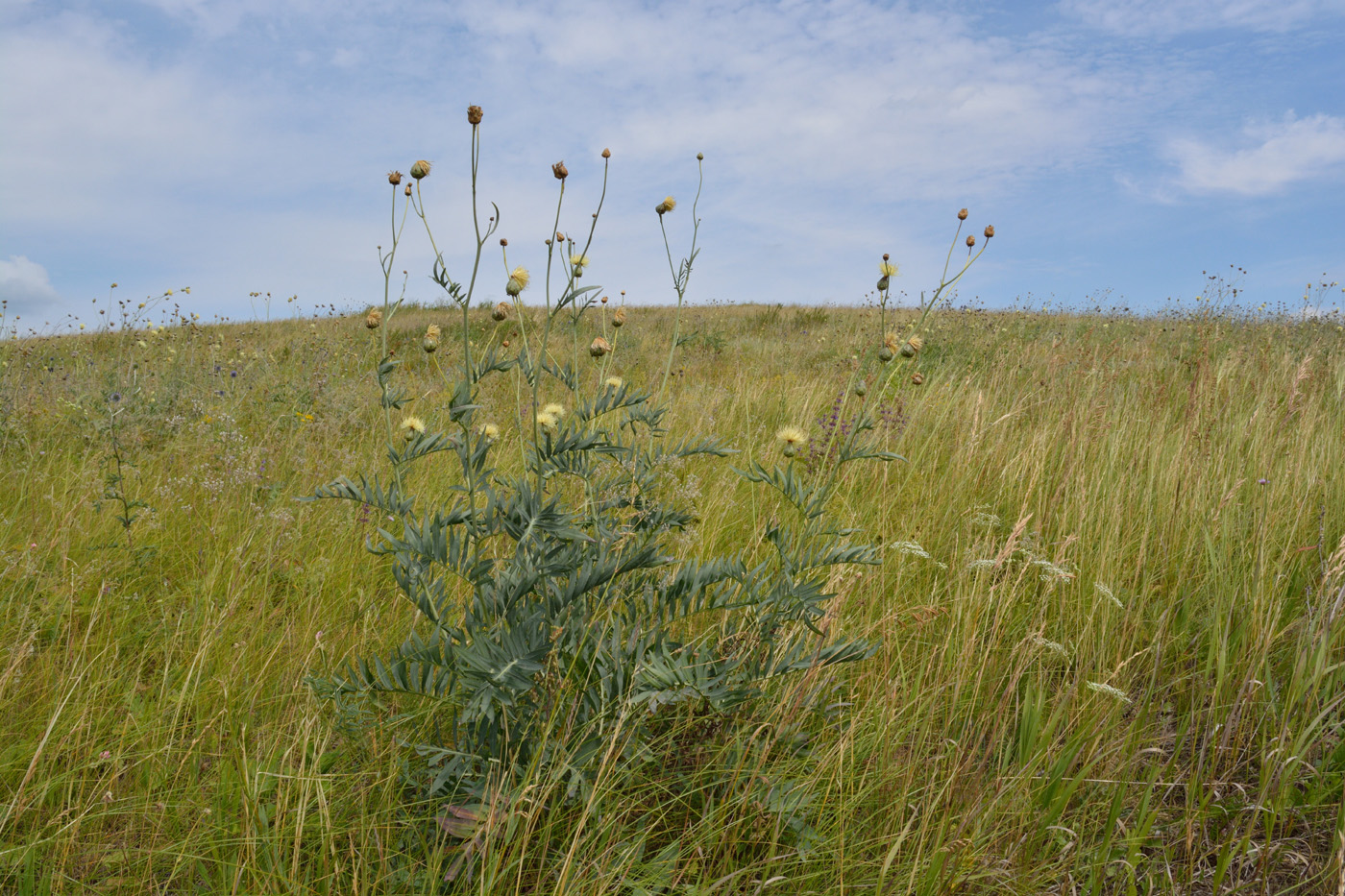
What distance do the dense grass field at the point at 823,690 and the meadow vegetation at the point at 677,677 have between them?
2cm

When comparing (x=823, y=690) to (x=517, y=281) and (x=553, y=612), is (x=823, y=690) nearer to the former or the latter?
(x=553, y=612)

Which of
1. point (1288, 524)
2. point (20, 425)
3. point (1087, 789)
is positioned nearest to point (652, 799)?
point (1087, 789)

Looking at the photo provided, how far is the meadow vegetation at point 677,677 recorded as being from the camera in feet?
4.87

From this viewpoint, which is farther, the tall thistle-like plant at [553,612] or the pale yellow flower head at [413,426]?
the pale yellow flower head at [413,426]

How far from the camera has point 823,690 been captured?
1903mm

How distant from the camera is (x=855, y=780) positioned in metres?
1.71

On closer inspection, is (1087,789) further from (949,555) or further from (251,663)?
(251,663)

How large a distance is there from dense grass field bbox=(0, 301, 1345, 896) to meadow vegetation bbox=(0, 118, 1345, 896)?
0.05 feet

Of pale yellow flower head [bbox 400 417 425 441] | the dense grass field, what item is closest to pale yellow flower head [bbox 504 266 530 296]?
pale yellow flower head [bbox 400 417 425 441]

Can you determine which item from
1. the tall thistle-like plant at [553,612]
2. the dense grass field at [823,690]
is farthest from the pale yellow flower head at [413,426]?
the dense grass field at [823,690]

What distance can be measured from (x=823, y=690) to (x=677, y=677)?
664mm

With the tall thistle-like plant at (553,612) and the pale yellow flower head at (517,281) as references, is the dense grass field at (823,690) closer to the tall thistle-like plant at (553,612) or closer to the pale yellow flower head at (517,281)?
the tall thistle-like plant at (553,612)

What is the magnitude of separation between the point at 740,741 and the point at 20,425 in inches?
194

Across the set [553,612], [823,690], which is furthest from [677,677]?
[823,690]
